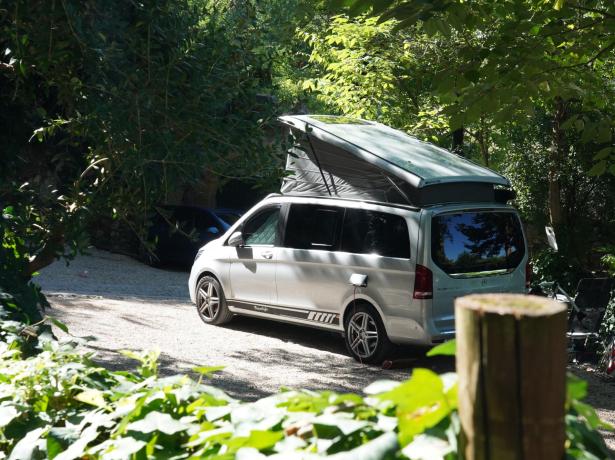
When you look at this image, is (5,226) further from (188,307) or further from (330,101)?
(330,101)

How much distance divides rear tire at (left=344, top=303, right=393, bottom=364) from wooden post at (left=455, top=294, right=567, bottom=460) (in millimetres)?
Result: 8716

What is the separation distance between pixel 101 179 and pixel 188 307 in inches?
A: 317

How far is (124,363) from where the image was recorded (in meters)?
9.88

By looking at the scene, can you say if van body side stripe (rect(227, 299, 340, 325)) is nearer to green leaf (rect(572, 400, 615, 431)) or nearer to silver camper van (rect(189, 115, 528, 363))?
silver camper van (rect(189, 115, 528, 363))

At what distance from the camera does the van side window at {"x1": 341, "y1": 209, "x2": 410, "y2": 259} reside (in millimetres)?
10156

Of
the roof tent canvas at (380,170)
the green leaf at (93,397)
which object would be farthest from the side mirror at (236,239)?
the green leaf at (93,397)

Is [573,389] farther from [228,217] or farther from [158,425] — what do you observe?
[228,217]

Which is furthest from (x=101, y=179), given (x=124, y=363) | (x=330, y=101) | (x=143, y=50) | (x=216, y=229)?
(x=216, y=229)

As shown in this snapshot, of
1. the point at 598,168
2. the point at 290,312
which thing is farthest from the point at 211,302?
the point at 598,168

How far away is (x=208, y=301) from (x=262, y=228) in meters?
1.50

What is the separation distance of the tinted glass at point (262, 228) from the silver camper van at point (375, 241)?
1 cm

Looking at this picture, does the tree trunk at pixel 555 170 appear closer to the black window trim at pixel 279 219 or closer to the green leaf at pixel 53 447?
the black window trim at pixel 279 219

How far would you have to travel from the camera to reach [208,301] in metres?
12.7

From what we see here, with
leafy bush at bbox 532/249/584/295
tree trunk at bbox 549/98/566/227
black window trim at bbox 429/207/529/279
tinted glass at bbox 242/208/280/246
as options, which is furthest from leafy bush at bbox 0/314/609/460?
tree trunk at bbox 549/98/566/227
